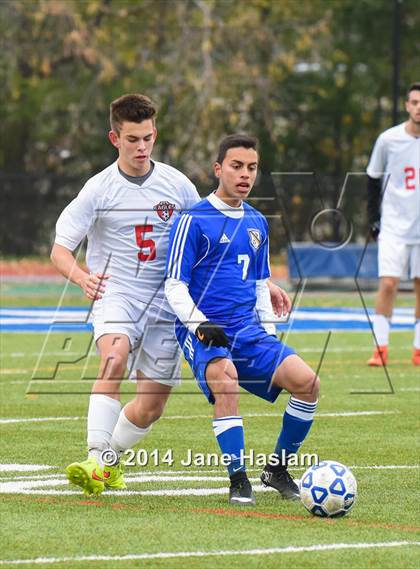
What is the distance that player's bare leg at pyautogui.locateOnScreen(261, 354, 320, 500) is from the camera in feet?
24.0

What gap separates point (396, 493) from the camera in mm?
7441

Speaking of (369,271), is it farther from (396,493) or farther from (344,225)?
(396,493)

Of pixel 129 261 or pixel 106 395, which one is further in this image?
pixel 129 261

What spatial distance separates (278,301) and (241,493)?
1.26m

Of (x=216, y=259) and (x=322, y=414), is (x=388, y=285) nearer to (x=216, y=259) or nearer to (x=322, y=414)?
(x=322, y=414)

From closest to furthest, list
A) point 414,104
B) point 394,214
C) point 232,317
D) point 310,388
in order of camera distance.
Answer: point 310,388, point 232,317, point 414,104, point 394,214

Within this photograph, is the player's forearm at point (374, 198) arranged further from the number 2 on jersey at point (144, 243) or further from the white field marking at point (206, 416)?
the number 2 on jersey at point (144, 243)

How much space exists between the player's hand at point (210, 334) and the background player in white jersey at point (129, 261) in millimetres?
529

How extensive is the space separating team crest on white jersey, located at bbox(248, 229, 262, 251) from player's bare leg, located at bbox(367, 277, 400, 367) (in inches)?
251

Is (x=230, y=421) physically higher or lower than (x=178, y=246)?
lower

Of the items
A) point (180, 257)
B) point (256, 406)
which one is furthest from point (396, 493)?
point (256, 406)

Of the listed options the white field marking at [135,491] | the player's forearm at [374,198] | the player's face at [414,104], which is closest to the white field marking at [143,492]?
the white field marking at [135,491]

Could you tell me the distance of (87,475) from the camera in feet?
23.5

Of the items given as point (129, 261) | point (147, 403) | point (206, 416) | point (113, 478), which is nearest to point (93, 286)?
point (129, 261)
